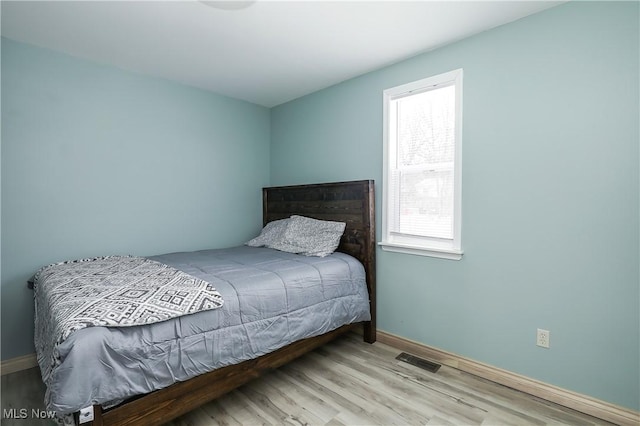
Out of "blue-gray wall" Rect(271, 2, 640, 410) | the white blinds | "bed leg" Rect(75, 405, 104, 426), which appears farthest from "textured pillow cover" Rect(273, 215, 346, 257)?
"bed leg" Rect(75, 405, 104, 426)

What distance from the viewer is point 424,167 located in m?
2.57

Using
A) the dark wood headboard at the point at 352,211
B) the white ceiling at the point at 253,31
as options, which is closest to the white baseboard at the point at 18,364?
the white ceiling at the point at 253,31

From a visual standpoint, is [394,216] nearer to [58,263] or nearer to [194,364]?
[194,364]

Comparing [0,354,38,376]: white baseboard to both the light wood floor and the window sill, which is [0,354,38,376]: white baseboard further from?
the window sill

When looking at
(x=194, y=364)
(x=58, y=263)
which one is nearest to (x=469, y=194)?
(x=194, y=364)

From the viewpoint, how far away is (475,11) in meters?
1.97

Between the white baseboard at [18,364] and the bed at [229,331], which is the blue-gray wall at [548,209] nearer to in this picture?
the bed at [229,331]

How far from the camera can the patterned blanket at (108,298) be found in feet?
4.47

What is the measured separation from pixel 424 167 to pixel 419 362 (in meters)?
1.56

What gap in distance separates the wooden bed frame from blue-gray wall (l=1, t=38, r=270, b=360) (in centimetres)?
74

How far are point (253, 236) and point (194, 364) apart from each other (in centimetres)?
236

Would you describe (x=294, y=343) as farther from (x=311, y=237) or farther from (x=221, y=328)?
(x=311, y=237)

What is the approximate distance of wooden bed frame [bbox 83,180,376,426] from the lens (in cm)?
145

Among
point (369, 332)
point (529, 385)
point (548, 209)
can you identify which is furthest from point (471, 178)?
point (369, 332)
